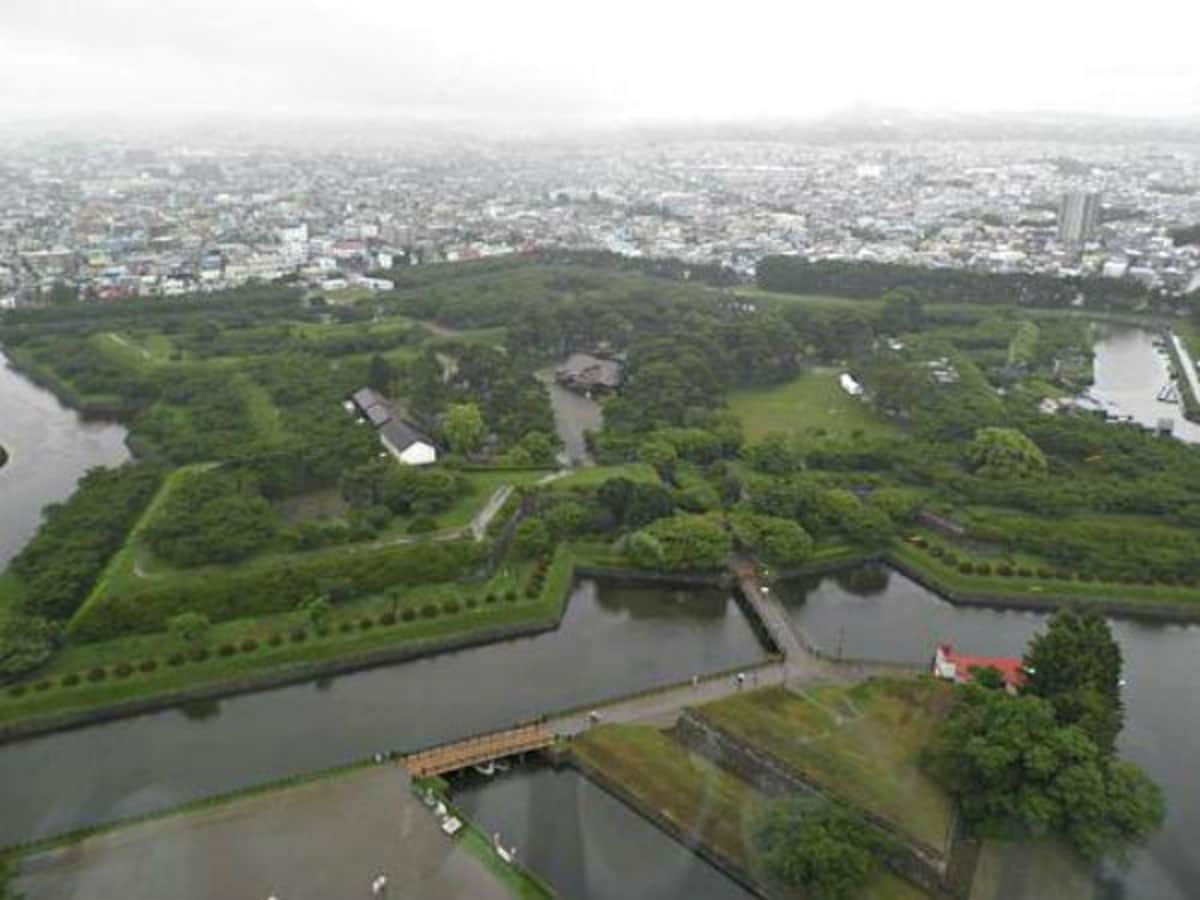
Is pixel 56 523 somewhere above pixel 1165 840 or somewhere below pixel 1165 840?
above

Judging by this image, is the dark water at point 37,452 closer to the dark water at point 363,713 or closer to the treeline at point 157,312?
the treeline at point 157,312

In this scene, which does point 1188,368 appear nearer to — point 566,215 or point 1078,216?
point 1078,216

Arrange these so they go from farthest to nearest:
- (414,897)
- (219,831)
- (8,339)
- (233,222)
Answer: (233,222) → (8,339) → (219,831) → (414,897)

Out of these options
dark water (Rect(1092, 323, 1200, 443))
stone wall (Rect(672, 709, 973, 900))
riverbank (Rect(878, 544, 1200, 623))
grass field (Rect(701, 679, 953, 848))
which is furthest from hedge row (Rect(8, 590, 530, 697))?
dark water (Rect(1092, 323, 1200, 443))

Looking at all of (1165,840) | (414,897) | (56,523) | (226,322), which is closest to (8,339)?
(226,322)

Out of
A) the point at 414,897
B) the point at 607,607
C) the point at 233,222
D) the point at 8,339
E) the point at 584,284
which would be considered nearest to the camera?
the point at 414,897

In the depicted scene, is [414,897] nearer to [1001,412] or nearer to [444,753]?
[444,753]

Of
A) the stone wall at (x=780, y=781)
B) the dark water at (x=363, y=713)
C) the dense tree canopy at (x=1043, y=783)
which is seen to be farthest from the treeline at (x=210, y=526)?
the dense tree canopy at (x=1043, y=783)
